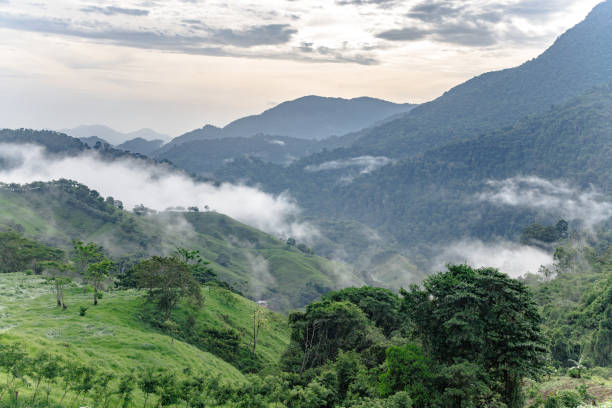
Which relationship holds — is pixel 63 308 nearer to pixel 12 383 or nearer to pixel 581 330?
pixel 12 383

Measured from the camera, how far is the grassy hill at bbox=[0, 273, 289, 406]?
1272 inches

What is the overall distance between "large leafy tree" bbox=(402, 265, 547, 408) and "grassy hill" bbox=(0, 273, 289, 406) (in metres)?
16.4

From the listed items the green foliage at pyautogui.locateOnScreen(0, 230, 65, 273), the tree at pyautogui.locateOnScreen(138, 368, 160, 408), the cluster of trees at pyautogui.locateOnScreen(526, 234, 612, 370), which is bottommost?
the cluster of trees at pyautogui.locateOnScreen(526, 234, 612, 370)

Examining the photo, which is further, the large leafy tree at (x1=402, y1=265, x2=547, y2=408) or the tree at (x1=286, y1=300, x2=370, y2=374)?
the tree at (x1=286, y1=300, x2=370, y2=374)

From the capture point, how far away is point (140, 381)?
25.1m

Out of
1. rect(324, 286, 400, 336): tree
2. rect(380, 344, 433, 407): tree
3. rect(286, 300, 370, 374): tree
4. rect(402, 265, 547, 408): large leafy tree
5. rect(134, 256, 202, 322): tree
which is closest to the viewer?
rect(380, 344, 433, 407): tree

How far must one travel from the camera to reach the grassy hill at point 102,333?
32.3 m

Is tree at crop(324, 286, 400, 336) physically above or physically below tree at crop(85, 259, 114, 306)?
below

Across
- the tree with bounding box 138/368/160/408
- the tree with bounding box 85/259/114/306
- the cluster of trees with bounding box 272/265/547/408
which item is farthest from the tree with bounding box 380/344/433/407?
the tree with bounding box 85/259/114/306

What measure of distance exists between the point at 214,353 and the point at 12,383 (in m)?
30.3

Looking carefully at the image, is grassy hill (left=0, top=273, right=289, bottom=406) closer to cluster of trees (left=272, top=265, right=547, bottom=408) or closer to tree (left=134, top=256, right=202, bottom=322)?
tree (left=134, top=256, right=202, bottom=322)

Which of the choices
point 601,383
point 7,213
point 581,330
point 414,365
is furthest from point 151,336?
point 7,213

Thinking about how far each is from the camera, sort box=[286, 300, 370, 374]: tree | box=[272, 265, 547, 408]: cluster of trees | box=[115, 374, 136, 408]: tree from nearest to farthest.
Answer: box=[115, 374, 136, 408]: tree
box=[272, 265, 547, 408]: cluster of trees
box=[286, 300, 370, 374]: tree

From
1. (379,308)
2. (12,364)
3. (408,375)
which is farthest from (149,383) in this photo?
(379,308)
